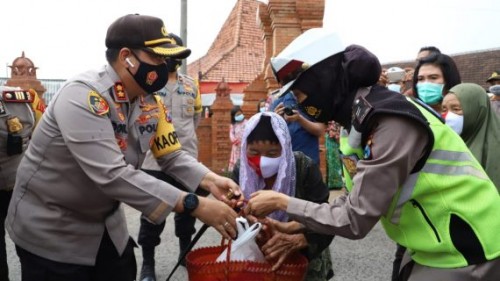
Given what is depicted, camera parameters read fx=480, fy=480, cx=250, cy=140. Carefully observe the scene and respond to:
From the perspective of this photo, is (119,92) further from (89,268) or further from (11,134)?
(11,134)

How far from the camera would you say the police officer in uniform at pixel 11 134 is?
11.3 feet

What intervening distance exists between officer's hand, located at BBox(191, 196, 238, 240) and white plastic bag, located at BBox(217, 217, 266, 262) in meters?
0.05

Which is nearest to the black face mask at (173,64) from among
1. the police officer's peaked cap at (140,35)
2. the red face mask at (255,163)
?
the red face mask at (255,163)

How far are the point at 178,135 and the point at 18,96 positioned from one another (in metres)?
1.37

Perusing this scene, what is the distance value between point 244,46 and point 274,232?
68.7 feet

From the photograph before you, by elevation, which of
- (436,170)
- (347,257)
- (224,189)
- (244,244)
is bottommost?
(347,257)

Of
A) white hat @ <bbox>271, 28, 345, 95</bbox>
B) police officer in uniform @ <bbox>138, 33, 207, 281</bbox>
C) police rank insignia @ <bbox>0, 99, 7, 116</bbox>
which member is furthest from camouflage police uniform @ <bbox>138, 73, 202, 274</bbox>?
white hat @ <bbox>271, 28, 345, 95</bbox>

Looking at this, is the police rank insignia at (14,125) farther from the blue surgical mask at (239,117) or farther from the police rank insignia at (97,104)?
the blue surgical mask at (239,117)

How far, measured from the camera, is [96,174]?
1.99 meters

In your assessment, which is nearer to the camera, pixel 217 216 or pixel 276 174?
pixel 217 216

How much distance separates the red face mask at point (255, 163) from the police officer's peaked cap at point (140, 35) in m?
0.70

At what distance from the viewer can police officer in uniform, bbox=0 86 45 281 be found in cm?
343

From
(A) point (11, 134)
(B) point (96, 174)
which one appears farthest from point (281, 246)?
(A) point (11, 134)

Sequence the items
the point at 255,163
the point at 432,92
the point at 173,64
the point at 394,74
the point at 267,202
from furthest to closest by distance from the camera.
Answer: the point at 394,74 → the point at 173,64 → the point at 432,92 → the point at 255,163 → the point at 267,202
